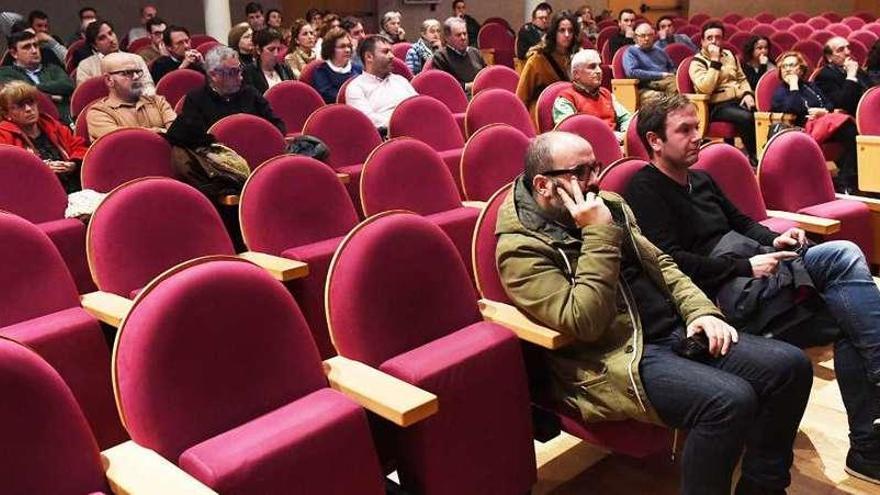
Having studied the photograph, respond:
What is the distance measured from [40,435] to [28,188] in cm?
146

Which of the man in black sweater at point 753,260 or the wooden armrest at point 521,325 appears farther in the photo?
the man in black sweater at point 753,260

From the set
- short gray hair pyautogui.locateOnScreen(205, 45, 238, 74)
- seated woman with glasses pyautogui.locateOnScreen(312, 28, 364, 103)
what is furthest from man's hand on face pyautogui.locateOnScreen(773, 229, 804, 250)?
seated woman with glasses pyautogui.locateOnScreen(312, 28, 364, 103)

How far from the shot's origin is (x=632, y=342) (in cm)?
153

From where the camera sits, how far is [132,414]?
113cm

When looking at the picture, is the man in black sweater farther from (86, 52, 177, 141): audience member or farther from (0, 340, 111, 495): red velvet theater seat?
(86, 52, 177, 141): audience member

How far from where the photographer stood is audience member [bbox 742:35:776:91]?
5.32 meters

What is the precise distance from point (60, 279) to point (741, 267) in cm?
152

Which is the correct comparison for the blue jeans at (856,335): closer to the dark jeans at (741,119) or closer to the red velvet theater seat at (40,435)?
the red velvet theater seat at (40,435)

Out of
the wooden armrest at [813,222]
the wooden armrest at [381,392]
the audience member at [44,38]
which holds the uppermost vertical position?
the audience member at [44,38]

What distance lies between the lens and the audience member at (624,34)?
658 cm

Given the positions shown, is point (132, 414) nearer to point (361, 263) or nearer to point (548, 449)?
point (361, 263)

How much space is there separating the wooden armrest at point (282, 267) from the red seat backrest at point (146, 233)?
0.29 feet

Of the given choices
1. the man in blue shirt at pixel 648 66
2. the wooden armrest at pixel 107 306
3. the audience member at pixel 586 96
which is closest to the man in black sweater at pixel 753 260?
the wooden armrest at pixel 107 306

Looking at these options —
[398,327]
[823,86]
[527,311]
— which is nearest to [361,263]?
[398,327]
